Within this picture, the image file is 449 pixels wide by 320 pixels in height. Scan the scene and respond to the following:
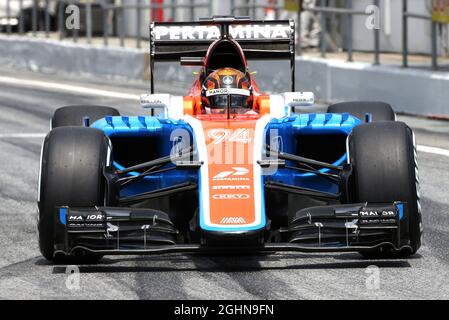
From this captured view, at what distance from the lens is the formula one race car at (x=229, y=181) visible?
8766 millimetres

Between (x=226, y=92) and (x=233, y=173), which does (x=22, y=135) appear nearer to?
(x=226, y=92)

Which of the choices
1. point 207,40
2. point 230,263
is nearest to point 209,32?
point 207,40

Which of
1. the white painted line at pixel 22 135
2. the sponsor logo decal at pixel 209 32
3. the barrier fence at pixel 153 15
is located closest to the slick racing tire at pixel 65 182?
the sponsor logo decal at pixel 209 32

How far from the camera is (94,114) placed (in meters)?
11.4

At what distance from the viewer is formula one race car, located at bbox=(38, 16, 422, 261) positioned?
8766mm

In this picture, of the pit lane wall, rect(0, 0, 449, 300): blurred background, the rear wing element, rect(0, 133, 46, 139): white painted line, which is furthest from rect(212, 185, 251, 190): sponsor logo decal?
the pit lane wall

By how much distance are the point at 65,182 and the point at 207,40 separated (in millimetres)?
3406

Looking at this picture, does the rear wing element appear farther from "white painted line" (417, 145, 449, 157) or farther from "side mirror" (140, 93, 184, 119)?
"white painted line" (417, 145, 449, 157)

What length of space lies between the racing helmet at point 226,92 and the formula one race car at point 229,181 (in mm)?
11

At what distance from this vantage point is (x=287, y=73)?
22078 mm

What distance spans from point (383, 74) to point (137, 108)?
3.67m

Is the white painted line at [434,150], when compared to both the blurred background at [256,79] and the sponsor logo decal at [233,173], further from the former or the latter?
the sponsor logo decal at [233,173]

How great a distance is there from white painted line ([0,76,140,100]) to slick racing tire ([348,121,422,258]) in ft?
43.1
